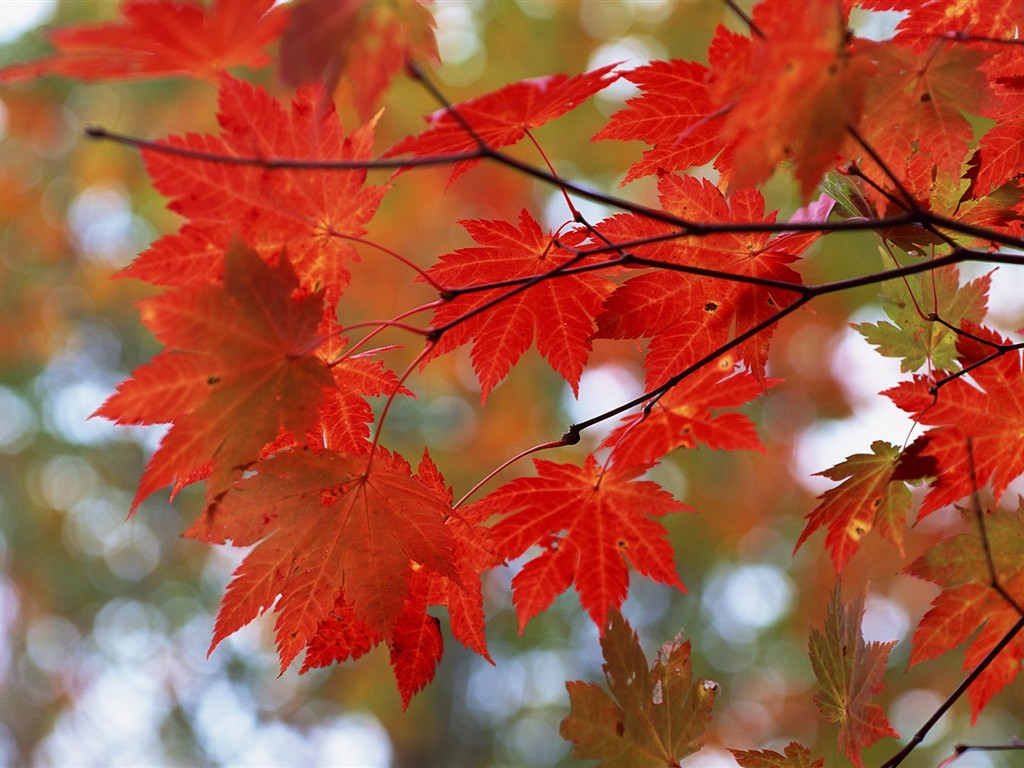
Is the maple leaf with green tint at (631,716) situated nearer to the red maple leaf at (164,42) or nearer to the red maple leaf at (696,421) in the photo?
the red maple leaf at (696,421)

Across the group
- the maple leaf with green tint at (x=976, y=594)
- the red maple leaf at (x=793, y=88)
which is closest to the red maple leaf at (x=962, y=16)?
the red maple leaf at (x=793, y=88)

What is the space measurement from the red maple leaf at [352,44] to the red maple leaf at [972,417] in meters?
0.63

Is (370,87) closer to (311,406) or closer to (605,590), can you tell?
(311,406)

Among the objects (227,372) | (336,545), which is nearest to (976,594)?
(336,545)

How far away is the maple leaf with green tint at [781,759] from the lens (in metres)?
0.79

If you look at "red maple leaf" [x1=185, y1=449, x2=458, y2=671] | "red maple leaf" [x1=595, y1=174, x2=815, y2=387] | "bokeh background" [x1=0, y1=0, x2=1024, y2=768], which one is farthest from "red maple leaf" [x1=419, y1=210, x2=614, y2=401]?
"bokeh background" [x1=0, y1=0, x2=1024, y2=768]

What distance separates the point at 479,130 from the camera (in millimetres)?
756

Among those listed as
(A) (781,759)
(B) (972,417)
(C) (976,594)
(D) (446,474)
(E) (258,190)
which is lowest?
(D) (446,474)

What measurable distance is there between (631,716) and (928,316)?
1.78 ft

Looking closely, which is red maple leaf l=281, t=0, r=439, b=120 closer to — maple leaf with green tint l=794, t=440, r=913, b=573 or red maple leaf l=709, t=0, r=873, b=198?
red maple leaf l=709, t=0, r=873, b=198

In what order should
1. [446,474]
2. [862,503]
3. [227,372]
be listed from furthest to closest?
[446,474], [862,503], [227,372]

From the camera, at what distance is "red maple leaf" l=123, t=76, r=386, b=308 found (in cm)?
72

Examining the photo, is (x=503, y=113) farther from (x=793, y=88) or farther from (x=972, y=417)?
(x=972, y=417)

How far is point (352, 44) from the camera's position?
0.58 metres
